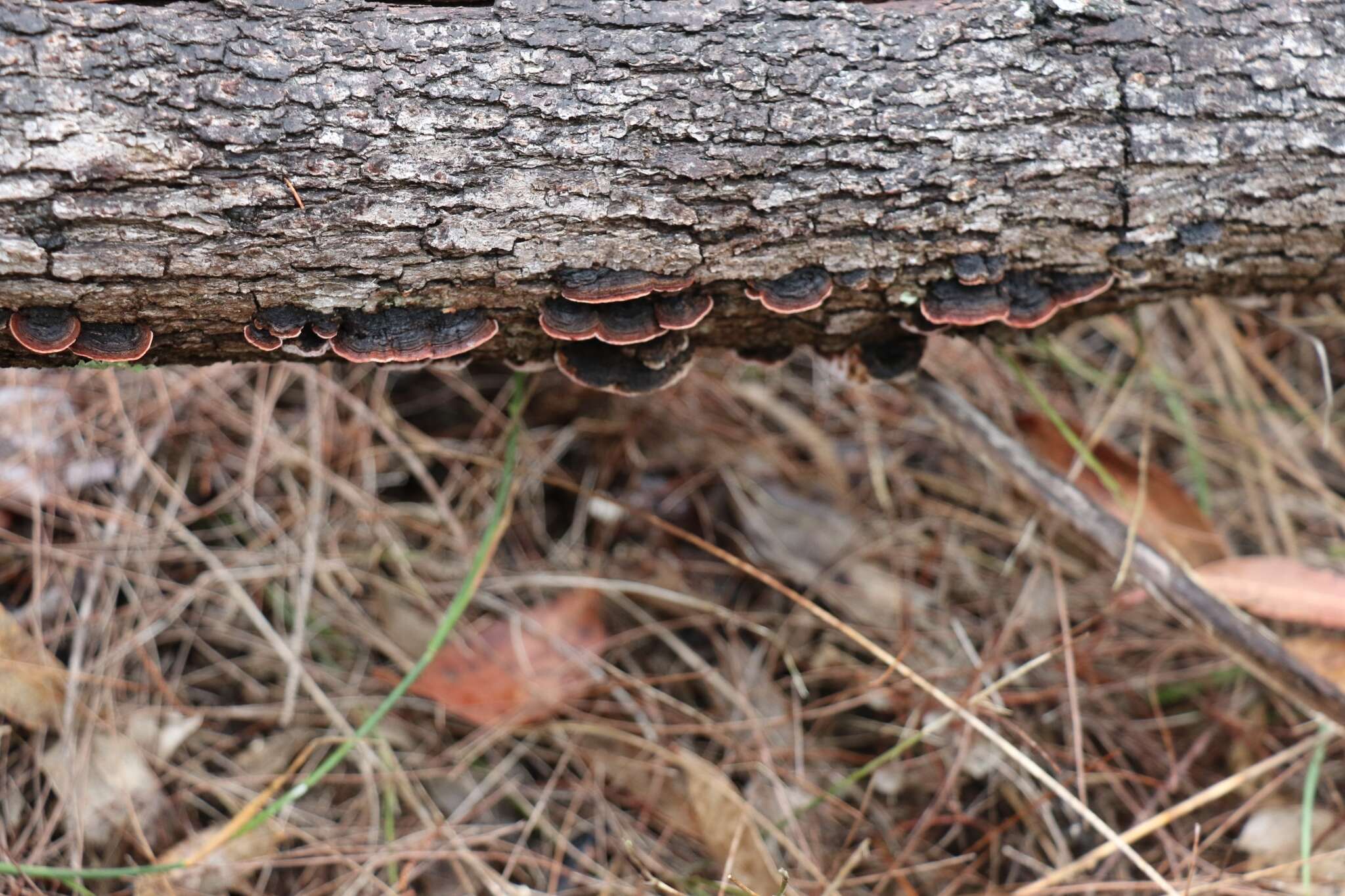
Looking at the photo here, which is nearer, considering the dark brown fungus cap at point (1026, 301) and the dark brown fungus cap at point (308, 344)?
the dark brown fungus cap at point (308, 344)

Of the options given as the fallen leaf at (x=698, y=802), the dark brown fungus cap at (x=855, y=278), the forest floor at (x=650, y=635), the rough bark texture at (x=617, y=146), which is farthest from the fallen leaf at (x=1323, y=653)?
the dark brown fungus cap at (x=855, y=278)

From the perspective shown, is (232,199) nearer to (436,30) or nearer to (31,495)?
(436,30)

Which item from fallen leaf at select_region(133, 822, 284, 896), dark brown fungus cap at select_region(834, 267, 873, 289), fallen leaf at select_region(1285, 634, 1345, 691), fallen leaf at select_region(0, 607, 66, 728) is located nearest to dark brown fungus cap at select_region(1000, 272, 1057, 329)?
dark brown fungus cap at select_region(834, 267, 873, 289)

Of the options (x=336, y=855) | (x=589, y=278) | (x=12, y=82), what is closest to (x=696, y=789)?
(x=336, y=855)

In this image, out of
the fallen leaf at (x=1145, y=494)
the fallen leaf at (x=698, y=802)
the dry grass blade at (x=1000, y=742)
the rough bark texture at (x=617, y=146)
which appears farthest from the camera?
the fallen leaf at (x=1145, y=494)

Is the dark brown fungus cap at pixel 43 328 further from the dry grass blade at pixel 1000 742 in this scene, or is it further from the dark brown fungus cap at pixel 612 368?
the dry grass blade at pixel 1000 742

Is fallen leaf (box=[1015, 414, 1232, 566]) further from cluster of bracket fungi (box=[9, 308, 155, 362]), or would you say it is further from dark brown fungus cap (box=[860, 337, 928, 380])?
cluster of bracket fungi (box=[9, 308, 155, 362])
